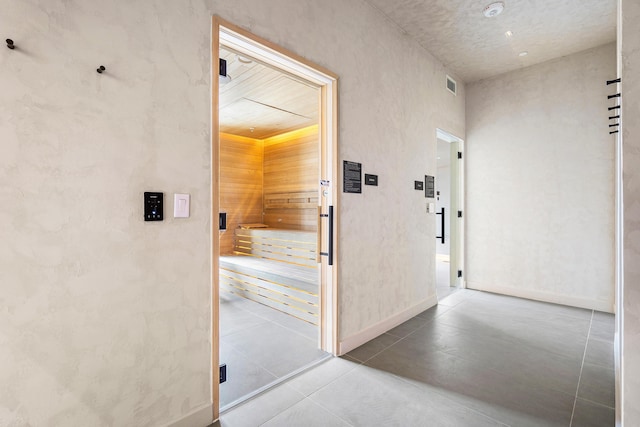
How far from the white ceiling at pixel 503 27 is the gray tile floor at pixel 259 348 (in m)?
3.28

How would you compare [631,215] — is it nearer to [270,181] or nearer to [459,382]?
[459,382]

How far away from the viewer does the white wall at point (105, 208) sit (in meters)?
1.22

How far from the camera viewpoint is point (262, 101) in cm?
442

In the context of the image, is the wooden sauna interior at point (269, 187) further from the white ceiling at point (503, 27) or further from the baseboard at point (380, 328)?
the white ceiling at point (503, 27)

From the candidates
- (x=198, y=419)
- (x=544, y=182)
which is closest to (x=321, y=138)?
(x=198, y=419)

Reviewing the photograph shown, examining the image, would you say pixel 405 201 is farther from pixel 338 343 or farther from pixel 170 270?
pixel 170 270

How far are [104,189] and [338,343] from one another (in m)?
2.05

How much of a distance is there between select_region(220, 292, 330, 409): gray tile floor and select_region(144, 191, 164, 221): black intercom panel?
126 centimetres

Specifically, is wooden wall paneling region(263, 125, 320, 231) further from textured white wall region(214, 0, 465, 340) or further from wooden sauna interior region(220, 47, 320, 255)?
textured white wall region(214, 0, 465, 340)

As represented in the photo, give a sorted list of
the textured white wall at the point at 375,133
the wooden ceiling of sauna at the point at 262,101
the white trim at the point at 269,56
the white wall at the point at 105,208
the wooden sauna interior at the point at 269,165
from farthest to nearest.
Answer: the wooden sauna interior at the point at 269,165 → the wooden ceiling of sauna at the point at 262,101 → the textured white wall at the point at 375,133 → the white trim at the point at 269,56 → the white wall at the point at 105,208

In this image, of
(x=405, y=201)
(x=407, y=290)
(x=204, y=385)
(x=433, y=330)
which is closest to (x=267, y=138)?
(x=405, y=201)

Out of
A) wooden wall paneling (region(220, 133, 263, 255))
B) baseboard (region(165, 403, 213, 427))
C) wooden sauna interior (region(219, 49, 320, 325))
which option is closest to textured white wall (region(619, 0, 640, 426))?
baseboard (region(165, 403, 213, 427))

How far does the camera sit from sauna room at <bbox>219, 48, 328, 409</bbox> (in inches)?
102

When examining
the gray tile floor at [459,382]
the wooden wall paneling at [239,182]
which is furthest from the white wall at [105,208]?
the wooden wall paneling at [239,182]
